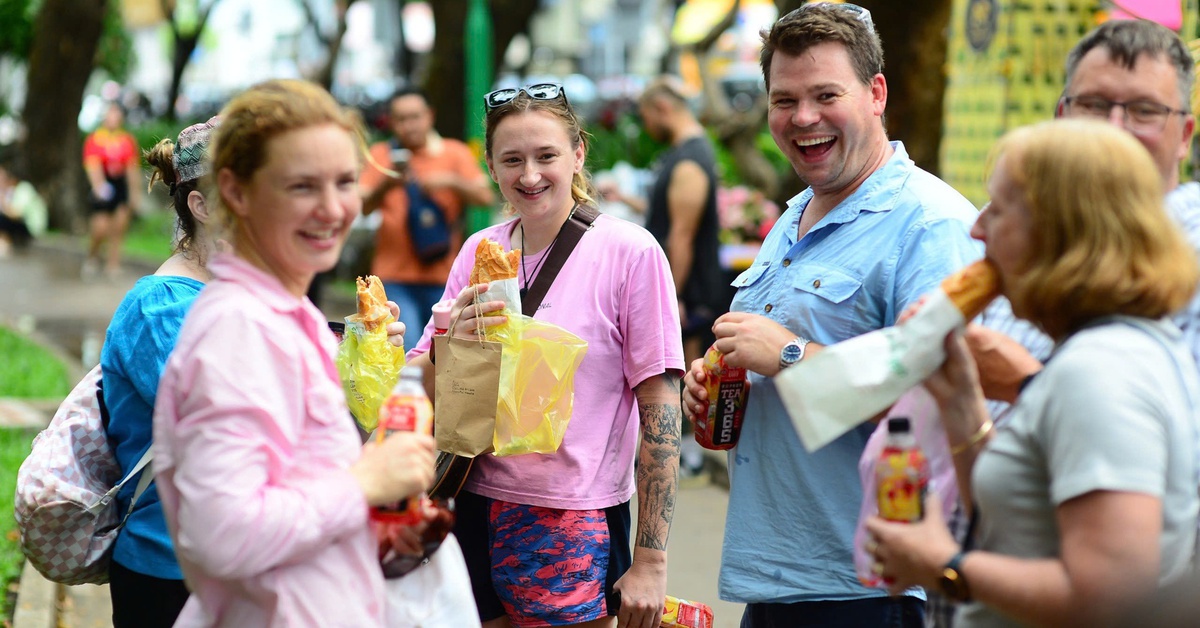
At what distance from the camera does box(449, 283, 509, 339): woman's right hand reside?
3145mm

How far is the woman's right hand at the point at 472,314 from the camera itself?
10.3 feet

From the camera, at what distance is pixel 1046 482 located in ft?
6.49

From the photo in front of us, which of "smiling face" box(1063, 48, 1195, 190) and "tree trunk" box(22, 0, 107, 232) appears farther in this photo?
"tree trunk" box(22, 0, 107, 232)

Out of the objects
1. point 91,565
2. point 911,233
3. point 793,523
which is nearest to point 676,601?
point 793,523

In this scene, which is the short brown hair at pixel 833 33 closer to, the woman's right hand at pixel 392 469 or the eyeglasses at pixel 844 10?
the eyeglasses at pixel 844 10

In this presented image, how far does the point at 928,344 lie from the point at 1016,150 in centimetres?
35

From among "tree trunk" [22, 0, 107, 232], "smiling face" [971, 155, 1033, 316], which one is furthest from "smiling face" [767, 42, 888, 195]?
"tree trunk" [22, 0, 107, 232]

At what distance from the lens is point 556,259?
345 cm

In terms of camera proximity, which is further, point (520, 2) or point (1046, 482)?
point (520, 2)

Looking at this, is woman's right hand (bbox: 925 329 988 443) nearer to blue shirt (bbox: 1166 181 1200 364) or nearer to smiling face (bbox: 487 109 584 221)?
blue shirt (bbox: 1166 181 1200 364)

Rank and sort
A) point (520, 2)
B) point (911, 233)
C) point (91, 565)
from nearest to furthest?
point (911, 233) < point (91, 565) < point (520, 2)

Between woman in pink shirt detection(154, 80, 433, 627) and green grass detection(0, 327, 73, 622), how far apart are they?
10.7ft

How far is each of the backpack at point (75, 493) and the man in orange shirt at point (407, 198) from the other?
455 cm

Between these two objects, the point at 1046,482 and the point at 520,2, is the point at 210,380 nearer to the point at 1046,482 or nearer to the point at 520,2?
the point at 1046,482
